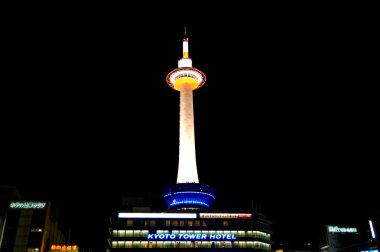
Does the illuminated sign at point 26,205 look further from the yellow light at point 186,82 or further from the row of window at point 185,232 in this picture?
the yellow light at point 186,82

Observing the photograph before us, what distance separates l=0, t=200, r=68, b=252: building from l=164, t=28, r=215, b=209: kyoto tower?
32.5 metres

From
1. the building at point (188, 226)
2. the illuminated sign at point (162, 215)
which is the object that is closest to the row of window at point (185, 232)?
the building at point (188, 226)

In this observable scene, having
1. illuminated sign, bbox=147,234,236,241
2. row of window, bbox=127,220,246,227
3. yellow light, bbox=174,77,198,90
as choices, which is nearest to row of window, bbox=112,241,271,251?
illuminated sign, bbox=147,234,236,241

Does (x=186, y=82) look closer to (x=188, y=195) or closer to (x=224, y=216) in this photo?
(x=188, y=195)

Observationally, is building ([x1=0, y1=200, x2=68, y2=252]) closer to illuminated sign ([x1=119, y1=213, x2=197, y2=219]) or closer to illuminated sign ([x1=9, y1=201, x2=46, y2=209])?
illuminated sign ([x1=9, y1=201, x2=46, y2=209])

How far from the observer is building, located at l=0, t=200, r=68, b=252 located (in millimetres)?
94438

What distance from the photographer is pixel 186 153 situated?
117938mm

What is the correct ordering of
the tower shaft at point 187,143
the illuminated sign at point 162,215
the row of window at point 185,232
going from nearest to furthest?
the row of window at point 185,232
the illuminated sign at point 162,215
the tower shaft at point 187,143

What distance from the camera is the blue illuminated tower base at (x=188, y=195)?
362ft

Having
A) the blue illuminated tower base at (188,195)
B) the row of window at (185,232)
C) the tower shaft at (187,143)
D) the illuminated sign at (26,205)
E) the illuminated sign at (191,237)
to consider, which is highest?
the tower shaft at (187,143)

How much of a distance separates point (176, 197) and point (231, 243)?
763 inches

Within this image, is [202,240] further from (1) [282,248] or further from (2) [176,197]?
(1) [282,248]

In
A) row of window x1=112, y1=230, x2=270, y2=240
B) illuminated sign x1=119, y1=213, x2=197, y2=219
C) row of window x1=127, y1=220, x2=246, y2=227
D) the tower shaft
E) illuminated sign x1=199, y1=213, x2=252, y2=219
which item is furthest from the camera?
the tower shaft

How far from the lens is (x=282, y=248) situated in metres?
154
